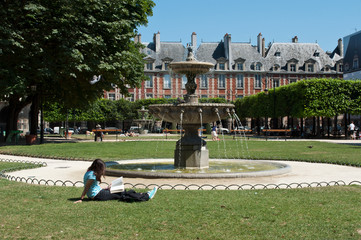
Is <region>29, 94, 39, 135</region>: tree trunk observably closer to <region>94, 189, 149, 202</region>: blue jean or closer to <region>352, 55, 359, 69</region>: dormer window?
<region>94, 189, 149, 202</region>: blue jean

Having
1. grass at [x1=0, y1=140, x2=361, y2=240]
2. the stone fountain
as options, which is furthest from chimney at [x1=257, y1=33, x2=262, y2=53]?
grass at [x1=0, y1=140, x2=361, y2=240]

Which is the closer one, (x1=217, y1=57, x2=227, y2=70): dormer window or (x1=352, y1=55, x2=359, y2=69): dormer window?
(x1=352, y1=55, x2=359, y2=69): dormer window

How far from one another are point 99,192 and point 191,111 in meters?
4.99

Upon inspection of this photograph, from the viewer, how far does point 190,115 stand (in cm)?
1166

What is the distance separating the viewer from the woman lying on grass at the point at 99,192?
22.9 ft

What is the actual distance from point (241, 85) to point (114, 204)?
225 ft

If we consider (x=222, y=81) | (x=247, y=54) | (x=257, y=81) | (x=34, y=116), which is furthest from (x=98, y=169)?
(x=247, y=54)

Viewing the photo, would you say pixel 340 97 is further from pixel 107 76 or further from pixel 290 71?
pixel 290 71

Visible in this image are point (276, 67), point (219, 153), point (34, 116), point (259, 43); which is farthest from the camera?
point (259, 43)

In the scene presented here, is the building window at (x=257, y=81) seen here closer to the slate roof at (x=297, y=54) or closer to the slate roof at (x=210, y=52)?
the slate roof at (x=297, y=54)

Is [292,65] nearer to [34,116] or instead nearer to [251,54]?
[251,54]

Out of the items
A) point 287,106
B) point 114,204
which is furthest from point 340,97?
point 114,204

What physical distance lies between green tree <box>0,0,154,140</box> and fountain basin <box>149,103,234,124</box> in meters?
11.5

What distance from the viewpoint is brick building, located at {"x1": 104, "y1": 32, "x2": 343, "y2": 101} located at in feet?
237
